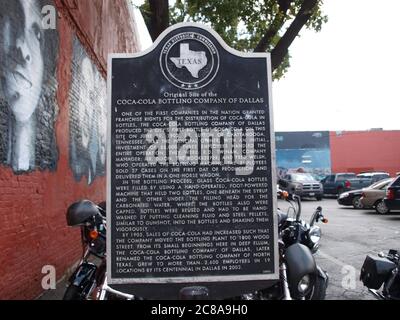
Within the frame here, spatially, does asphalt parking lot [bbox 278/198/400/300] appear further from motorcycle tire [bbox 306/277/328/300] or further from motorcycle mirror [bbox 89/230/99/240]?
motorcycle mirror [bbox 89/230/99/240]

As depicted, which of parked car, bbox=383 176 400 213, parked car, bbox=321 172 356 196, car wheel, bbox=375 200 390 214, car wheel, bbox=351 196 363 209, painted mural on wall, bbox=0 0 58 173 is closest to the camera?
painted mural on wall, bbox=0 0 58 173

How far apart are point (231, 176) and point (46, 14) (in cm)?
421

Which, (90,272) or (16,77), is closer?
(90,272)

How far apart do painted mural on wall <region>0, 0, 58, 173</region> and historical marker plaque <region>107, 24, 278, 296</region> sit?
5.96ft

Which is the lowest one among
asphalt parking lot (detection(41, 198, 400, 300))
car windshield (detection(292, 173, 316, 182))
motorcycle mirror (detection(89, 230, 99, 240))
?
asphalt parking lot (detection(41, 198, 400, 300))

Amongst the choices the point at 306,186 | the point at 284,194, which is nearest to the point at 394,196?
the point at 306,186

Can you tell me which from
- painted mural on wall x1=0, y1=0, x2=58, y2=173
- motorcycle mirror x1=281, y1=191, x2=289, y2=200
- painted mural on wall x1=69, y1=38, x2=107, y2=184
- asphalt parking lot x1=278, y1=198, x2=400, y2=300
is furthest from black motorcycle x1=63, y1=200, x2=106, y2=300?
painted mural on wall x1=69, y1=38, x2=107, y2=184

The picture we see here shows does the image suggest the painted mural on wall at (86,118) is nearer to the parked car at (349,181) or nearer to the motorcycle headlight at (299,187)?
the motorcycle headlight at (299,187)

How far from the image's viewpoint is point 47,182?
22.0 ft

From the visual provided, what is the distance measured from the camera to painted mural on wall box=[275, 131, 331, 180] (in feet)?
146

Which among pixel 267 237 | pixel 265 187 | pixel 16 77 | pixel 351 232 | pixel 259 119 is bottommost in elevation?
pixel 351 232

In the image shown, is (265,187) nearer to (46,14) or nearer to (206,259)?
(206,259)

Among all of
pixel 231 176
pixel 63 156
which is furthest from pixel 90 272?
pixel 63 156
